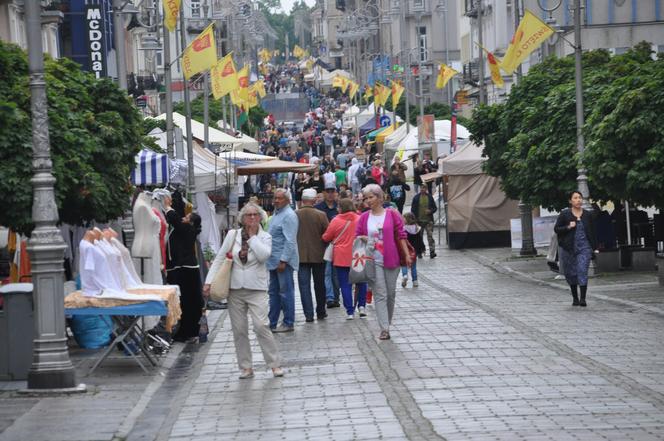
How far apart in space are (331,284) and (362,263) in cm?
450

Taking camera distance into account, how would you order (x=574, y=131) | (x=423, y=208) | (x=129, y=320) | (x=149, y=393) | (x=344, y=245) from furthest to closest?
(x=423, y=208) → (x=574, y=131) → (x=344, y=245) → (x=129, y=320) → (x=149, y=393)

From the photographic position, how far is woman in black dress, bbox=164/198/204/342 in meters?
18.1

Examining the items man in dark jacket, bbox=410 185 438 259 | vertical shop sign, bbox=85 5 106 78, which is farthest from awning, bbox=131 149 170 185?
vertical shop sign, bbox=85 5 106 78

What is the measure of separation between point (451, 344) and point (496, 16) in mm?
50565

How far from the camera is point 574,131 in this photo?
28688 mm

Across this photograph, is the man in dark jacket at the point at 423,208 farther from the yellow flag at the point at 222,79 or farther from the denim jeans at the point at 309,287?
the denim jeans at the point at 309,287

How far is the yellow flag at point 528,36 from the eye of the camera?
2911 centimetres

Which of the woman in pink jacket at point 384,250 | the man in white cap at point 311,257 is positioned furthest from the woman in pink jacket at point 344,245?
the woman in pink jacket at point 384,250

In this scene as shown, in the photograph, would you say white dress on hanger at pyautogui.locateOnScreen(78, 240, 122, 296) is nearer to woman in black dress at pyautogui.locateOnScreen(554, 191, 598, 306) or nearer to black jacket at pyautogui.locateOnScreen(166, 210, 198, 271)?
black jacket at pyautogui.locateOnScreen(166, 210, 198, 271)

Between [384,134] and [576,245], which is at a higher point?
[384,134]

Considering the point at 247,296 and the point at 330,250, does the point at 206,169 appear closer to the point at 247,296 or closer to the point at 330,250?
the point at 330,250

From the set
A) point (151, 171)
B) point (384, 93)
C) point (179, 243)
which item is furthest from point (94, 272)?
point (384, 93)

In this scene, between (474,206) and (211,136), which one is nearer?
(474,206)

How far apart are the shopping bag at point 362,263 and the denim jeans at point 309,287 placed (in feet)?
8.04
